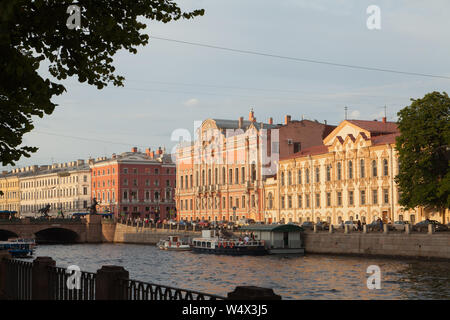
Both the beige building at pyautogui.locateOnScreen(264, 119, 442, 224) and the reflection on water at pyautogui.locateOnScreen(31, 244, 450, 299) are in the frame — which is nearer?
the reflection on water at pyautogui.locateOnScreen(31, 244, 450, 299)

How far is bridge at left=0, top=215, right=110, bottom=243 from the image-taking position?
90188 millimetres

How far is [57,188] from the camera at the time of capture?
136 metres

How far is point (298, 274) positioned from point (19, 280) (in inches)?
1006

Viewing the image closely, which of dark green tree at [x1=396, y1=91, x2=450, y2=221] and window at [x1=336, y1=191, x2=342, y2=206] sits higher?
dark green tree at [x1=396, y1=91, x2=450, y2=221]

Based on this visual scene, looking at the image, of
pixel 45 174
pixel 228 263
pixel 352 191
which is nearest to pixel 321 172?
pixel 352 191

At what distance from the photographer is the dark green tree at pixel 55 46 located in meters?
12.5

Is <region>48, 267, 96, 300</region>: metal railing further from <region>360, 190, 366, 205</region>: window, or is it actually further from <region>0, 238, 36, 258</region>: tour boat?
<region>360, 190, 366, 205</region>: window

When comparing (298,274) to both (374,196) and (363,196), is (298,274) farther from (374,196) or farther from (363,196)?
(363,196)

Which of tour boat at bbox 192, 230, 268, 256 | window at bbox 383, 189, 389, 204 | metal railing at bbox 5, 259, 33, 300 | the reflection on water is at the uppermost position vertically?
window at bbox 383, 189, 389, 204

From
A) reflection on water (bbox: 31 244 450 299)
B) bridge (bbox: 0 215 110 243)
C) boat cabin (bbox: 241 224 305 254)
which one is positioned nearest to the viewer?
reflection on water (bbox: 31 244 450 299)

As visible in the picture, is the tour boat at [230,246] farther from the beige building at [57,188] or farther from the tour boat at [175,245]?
the beige building at [57,188]

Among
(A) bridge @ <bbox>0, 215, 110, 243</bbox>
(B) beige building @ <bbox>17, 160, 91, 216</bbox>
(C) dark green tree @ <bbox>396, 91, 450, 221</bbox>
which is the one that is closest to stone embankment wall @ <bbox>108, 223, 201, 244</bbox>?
(A) bridge @ <bbox>0, 215, 110, 243</bbox>

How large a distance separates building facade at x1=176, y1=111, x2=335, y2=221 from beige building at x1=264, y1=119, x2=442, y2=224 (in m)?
4.86

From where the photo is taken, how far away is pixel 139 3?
45.8 feet
